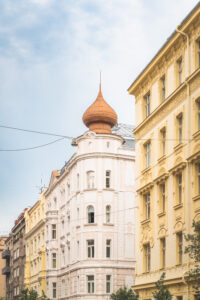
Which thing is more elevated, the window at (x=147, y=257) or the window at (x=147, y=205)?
the window at (x=147, y=205)

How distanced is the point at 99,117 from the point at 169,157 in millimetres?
23514

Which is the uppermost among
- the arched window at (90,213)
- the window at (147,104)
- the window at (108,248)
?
the window at (147,104)

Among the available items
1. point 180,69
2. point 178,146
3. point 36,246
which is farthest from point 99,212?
point 180,69

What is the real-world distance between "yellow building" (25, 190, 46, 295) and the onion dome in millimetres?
15935

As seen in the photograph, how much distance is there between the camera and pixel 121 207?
5434 cm

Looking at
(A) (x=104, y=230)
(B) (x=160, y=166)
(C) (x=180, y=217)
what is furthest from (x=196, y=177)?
(A) (x=104, y=230)

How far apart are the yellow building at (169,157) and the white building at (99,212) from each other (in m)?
16.0

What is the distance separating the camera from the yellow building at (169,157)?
99.0 feet

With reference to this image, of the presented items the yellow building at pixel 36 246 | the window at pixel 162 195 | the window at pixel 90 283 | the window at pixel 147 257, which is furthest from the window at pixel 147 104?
the yellow building at pixel 36 246

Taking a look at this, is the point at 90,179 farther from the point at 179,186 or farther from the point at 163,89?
the point at 179,186

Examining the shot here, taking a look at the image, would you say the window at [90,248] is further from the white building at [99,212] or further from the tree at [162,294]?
the tree at [162,294]

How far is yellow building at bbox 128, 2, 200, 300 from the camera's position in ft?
99.0

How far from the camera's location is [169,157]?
3284 cm

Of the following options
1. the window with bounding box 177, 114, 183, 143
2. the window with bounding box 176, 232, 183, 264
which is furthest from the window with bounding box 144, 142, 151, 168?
the window with bounding box 176, 232, 183, 264
